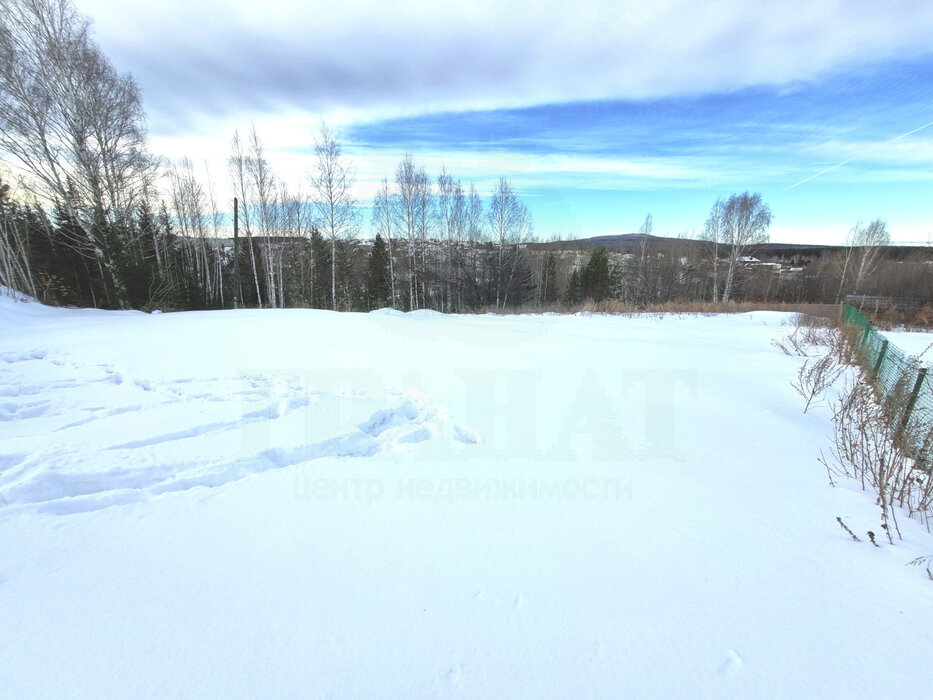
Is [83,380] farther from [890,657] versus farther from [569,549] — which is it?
[890,657]

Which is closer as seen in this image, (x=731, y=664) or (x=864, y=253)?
(x=731, y=664)

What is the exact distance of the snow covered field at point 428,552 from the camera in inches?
54.3

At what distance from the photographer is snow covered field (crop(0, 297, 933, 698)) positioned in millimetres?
1379

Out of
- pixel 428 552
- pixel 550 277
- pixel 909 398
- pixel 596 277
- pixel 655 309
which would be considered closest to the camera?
pixel 428 552

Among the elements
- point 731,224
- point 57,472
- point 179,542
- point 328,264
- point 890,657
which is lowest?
point 890,657

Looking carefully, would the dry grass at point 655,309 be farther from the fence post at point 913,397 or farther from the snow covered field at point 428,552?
the snow covered field at point 428,552

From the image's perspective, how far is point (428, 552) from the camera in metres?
1.95

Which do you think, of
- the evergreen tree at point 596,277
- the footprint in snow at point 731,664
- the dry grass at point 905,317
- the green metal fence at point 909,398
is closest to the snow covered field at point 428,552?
the footprint in snow at point 731,664

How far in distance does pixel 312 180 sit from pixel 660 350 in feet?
63.8

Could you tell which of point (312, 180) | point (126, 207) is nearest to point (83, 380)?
point (126, 207)

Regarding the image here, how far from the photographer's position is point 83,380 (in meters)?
4.12

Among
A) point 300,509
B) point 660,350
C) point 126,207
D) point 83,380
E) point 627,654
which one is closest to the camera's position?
point 627,654

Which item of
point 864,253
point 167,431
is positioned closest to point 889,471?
point 167,431

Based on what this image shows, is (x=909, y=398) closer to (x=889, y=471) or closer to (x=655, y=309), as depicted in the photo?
(x=889, y=471)
